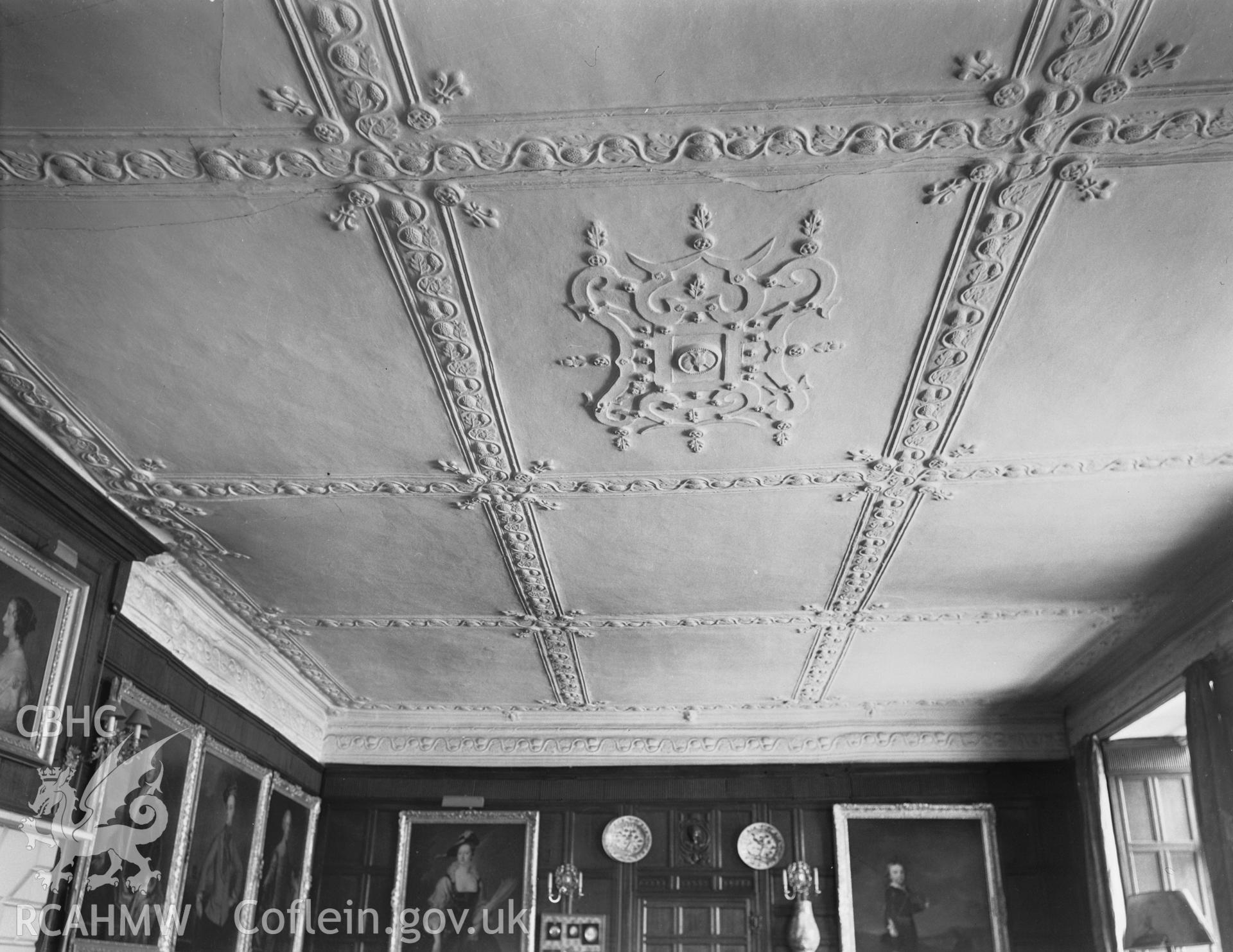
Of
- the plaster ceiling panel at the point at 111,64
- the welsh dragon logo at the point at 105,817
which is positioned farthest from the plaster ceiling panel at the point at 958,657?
the plaster ceiling panel at the point at 111,64

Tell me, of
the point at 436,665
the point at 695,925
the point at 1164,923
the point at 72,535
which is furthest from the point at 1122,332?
the point at 695,925

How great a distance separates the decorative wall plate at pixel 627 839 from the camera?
10633 mm

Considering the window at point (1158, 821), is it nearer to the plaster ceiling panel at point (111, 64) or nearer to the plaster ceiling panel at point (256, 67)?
the plaster ceiling panel at point (256, 67)

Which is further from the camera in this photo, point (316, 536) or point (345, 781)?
point (345, 781)

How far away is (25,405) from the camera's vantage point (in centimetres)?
523

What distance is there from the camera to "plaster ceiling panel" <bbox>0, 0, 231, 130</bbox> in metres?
3.15

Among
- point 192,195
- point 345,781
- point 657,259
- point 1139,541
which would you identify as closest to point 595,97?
point 657,259

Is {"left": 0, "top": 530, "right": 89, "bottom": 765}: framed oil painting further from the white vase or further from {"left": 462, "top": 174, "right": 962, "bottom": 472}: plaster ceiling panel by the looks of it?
the white vase

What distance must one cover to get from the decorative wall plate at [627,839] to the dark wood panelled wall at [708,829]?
7 centimetres

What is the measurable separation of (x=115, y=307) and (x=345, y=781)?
7830 mm

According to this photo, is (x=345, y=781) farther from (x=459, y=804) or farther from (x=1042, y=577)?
(x=1042, y=577)

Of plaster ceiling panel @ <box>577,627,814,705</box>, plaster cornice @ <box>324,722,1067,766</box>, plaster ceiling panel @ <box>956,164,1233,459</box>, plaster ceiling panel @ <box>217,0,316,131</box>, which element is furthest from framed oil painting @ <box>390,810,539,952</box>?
plaster ceiling panel @ <box>217,0,316,131</box>

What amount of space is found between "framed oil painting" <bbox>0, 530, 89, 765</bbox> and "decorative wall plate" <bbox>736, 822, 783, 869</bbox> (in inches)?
271

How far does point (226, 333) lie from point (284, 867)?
7048mm
